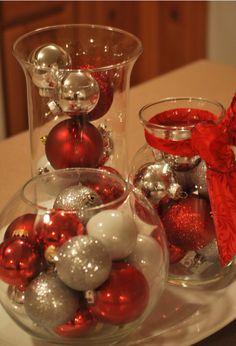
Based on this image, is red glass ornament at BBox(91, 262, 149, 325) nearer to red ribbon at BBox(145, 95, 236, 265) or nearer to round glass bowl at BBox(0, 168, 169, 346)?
round glass bowl at BBox(0, 168, 169, 346)

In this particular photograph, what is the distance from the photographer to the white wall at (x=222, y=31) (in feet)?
7.59

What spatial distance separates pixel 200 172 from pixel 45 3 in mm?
1464

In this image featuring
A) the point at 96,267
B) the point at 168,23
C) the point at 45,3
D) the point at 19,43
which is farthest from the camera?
the point at 168,23

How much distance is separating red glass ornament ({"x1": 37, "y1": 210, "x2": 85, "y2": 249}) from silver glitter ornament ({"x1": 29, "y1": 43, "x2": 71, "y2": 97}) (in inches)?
7.5

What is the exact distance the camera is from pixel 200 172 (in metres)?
0.70

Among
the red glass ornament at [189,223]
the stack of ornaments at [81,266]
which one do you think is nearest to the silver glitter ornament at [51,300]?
the stack of ornaments at [81,266]

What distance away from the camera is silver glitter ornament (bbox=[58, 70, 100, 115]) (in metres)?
0.71

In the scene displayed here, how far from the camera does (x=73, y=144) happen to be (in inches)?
29.5

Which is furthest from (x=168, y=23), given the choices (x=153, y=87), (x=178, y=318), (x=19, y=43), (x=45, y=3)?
(x=178, y=318)

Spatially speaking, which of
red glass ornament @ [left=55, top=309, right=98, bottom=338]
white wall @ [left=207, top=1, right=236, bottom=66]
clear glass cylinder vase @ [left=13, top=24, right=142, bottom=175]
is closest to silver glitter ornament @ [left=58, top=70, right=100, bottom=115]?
clear glass cylinder vase @ [left=13, top=24, right=142, bottom=175]

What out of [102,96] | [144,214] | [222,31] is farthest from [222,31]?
[144,214]

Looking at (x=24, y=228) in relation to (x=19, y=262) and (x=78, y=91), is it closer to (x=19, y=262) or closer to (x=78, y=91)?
(x=19, y=262)

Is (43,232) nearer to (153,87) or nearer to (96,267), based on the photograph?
(96,267)

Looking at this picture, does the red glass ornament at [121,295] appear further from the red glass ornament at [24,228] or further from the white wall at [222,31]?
the white wall at [222,31]
